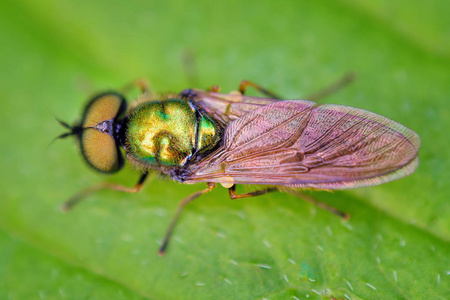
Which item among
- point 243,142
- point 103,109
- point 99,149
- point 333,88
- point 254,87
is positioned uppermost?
point 333,88

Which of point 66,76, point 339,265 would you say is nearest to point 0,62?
point 66,76

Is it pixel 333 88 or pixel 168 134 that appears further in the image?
pixel 333 88

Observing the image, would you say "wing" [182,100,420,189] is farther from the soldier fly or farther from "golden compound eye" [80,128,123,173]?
"golden compound eye" [80,128,123,173]

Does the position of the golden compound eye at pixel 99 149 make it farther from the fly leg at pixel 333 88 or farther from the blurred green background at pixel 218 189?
the fly leg at pixel 333 88

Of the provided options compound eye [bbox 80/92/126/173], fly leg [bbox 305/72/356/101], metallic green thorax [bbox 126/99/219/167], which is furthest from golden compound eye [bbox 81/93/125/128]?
fly leg [bbox 305/72/356/101]

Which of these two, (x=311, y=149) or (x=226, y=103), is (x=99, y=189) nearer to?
(x=226, y=103)

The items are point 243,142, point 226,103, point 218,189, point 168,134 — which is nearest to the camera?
point 243,142

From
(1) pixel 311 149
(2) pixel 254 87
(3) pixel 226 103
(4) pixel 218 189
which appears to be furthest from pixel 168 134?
(1) pixel 311 149

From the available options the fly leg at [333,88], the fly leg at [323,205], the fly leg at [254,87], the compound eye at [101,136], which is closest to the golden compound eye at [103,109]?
the compound eye at [101,136]
